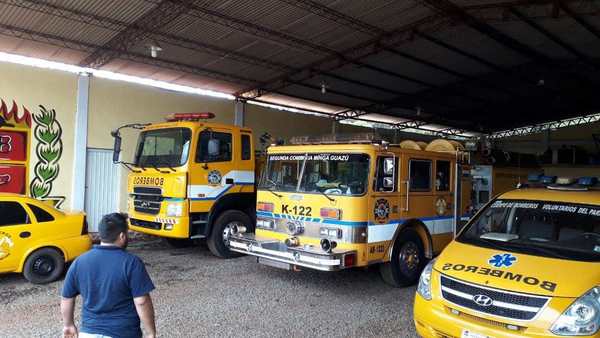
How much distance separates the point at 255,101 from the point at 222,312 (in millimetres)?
11974

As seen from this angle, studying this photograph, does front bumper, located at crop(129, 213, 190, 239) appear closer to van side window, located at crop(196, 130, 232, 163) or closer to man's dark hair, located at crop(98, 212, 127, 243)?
van side window, located at crop(196, 130, 232, 163)

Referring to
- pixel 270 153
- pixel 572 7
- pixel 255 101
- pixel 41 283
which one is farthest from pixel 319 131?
pixel 41 283

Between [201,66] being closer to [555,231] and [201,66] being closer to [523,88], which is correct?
[555,231]

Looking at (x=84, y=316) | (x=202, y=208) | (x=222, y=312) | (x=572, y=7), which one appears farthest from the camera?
(x=572, y=7)

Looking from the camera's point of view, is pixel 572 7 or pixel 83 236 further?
pixel 572 7

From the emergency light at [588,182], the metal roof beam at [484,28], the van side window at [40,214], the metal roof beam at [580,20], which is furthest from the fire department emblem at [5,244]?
the metal roof beam at [580,20]

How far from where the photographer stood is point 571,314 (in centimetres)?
349

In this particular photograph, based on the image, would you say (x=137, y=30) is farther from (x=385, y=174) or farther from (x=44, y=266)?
(x=385, y=174)

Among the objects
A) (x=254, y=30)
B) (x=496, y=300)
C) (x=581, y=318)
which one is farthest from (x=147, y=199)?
(x=581, y=318)

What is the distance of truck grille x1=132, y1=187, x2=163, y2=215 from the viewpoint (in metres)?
8.23

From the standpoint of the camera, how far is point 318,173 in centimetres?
665

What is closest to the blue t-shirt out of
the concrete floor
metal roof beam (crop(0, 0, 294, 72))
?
the concrete floor

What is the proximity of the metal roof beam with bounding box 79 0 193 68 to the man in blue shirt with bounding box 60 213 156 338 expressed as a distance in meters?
7.66

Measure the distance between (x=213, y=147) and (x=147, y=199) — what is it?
1.61 metres
